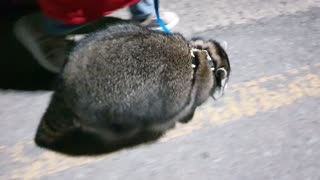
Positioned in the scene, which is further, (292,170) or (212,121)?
(212,121)

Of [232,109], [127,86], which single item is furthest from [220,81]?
[127,86]

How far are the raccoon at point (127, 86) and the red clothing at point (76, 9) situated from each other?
139 mm

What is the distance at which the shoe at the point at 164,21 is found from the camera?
3.52m

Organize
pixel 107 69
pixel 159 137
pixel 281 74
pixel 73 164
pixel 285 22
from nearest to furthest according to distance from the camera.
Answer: pixel 107 69 → pixel 73 164 → pixel 159 137 → pixel 281 74 → pixel 285 22

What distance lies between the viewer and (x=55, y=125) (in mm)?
2762

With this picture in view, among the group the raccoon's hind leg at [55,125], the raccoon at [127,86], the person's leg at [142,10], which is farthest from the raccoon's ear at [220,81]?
the raccoon's hind leg at [55,125]

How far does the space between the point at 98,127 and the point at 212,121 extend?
0.76 meters

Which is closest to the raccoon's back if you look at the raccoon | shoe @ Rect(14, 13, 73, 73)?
the raccoon

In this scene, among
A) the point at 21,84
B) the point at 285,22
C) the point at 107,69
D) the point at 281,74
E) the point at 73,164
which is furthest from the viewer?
the point at 285,22

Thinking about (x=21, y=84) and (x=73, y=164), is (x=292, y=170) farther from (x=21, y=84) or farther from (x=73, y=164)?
(x=21, y=84)

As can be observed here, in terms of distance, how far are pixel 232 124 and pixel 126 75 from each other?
84 centimetres

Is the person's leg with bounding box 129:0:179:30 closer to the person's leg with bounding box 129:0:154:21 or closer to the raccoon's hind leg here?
the person's leg with bounding box 129:0:154:21

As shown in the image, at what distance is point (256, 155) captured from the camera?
2764 mm

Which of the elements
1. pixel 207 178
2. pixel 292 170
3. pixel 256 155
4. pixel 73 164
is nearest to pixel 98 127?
pixel 73 164
